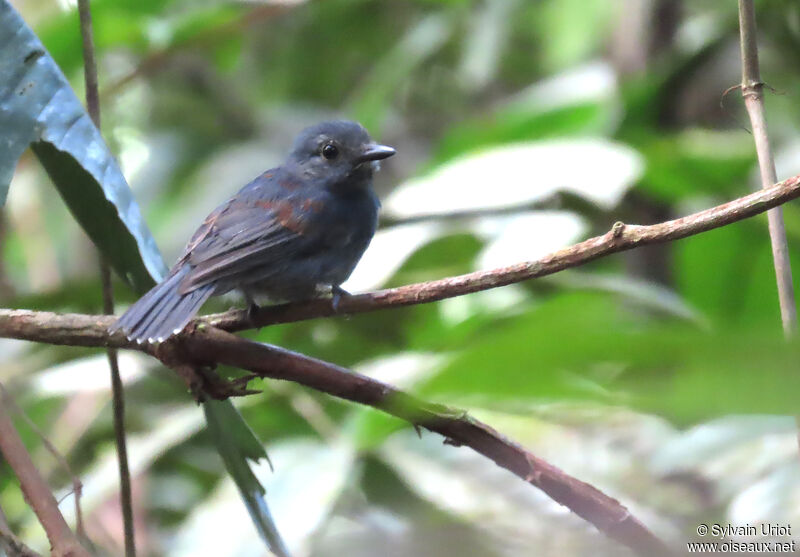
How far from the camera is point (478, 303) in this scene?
11.4 feet

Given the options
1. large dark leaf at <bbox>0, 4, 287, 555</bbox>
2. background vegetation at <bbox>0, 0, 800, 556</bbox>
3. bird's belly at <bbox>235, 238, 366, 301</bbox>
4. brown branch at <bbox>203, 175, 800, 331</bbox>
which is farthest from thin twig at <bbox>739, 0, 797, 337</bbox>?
bird's belly at <bbox>235, 238, 366, 301</bbox>

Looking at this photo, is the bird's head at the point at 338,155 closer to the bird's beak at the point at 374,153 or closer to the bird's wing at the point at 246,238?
the bird's beak at the point at 374,153

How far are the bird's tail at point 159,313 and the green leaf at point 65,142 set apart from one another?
82 millimetres

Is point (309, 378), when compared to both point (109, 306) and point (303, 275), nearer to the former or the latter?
point (109, 306)

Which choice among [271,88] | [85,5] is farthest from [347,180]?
[271,88]

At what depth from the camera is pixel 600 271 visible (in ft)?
15.0

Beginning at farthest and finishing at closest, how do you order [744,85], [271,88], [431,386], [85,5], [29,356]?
[271,88] < [29,356] < [85,5] < [744,85] < [431,386]

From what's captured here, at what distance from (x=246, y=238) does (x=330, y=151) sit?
0.65m

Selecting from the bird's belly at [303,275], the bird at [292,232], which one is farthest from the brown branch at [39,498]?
the bird's belly at [303,275]

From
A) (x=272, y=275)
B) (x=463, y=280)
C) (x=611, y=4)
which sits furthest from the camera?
(x=611, y=4)

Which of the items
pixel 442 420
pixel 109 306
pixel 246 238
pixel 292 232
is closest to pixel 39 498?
pixel 442 420

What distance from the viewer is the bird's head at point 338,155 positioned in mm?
3004

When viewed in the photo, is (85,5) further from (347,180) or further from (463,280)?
(463,280)

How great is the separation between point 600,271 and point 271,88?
3.01 meters
